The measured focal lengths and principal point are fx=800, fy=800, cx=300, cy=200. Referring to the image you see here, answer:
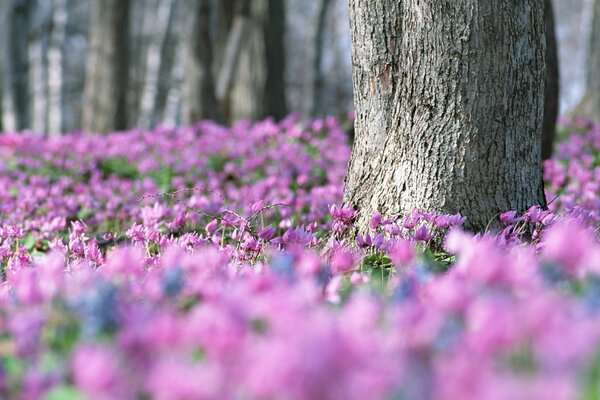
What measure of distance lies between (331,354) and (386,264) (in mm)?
2865

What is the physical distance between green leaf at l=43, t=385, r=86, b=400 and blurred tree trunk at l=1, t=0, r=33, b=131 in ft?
44.8

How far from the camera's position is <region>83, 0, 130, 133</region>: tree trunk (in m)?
14.4

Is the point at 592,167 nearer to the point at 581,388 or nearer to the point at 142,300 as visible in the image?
the point at 142,300

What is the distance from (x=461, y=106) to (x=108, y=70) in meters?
11.0

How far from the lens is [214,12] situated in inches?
623

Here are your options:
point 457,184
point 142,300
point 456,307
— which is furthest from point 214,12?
point 456,307

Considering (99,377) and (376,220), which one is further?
(376,220)

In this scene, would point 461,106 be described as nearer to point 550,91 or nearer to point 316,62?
point 550,91

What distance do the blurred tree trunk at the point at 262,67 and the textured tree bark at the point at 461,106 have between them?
29.1 ft

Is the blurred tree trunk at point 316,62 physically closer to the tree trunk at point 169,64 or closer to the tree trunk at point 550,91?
the tree trunk at point 169,64

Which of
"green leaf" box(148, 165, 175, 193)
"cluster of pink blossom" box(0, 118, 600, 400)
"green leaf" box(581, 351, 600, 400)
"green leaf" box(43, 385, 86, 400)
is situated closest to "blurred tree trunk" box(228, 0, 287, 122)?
"green leaf" box(148, 165, 175, 193)

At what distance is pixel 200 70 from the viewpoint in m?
14.1

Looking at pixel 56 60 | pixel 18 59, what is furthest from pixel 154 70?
pixel 18 59

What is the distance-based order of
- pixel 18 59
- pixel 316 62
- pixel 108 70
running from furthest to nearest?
pixel 316 62 < pixel 18 59 < pixel 108 70
